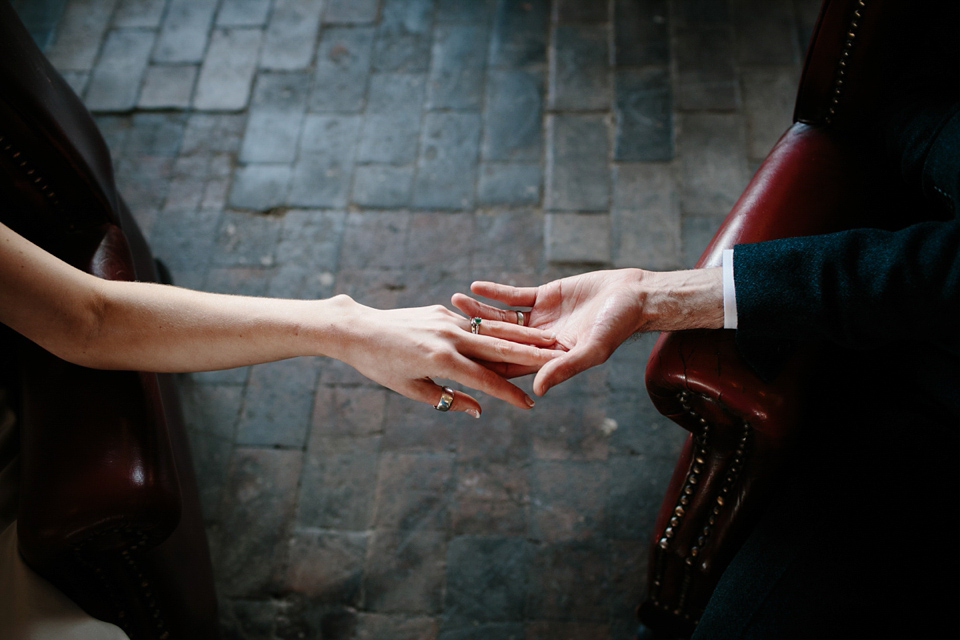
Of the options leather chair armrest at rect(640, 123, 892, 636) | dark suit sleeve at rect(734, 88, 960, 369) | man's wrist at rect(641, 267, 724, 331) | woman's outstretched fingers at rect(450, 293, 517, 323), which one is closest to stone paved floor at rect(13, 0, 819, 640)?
leather chair armrest at rect(640, 123, 892, 636)

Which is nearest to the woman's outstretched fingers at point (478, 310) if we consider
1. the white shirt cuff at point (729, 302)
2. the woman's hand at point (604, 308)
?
the woman's hand at point (604, 308)

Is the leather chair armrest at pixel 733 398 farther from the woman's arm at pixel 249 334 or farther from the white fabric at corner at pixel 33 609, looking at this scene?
the white fabric at corner at pixel 33 609

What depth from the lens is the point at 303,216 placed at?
2.51 metres

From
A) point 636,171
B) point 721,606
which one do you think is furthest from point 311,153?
point 721,606

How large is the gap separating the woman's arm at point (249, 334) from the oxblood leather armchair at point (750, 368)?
1.00 feet

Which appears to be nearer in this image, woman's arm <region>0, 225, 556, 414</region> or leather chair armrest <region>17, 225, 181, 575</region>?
leather chair armrest <region>17, 225, 181, 575</region>

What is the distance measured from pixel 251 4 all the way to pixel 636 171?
6.73 feet

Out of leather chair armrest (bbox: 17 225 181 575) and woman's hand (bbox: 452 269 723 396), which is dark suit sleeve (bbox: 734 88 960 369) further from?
leather chair armrest (bbox: 17 225 181 575)

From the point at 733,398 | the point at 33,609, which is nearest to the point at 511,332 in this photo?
the point at 733,398

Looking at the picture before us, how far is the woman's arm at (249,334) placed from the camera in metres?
1.17

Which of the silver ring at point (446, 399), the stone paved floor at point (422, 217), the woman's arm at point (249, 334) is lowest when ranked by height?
the stone paved floor at point (422, 217)

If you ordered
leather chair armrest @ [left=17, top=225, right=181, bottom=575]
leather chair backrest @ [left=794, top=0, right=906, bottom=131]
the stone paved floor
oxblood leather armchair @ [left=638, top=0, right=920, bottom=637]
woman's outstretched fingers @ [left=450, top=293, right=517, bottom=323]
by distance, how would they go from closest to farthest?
leather chair armrest @ [left=17, top=225, right=181, bottom=575]
oxblood leather armchair @ [left=638, top=0, right=920, bottom=637]
leather chair backrest @ [left=794, top=0, right=906, bottom=131]
woman's outstretched fingers @ [left=450, top=293, right=517, bottom=323]
the stone paved floor

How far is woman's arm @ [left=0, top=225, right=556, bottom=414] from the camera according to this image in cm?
117

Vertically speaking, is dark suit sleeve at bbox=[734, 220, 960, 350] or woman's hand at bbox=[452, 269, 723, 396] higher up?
dark suit sleeve at bbox=[734, 220, 960, 350]
